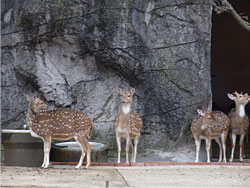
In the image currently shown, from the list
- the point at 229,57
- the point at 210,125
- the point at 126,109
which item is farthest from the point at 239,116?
the point at 229,57

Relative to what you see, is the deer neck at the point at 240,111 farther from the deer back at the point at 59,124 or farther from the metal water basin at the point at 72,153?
the deer back at the point at 59,124

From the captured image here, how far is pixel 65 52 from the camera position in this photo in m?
9.44

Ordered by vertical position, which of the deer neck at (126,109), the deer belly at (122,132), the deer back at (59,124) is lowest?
the deer belly at (122,132)

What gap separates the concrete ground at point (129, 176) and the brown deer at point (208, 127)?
794mm

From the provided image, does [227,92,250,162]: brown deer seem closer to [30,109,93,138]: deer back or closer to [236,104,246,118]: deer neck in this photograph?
[236,104,246,118]: deer neck

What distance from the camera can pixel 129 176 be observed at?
20.7 feet

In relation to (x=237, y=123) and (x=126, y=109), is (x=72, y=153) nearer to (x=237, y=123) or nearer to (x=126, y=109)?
(x=126, y=109)

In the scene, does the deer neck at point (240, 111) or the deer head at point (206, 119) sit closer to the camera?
the deer head at point (206, 119)

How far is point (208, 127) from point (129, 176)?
2.43 m

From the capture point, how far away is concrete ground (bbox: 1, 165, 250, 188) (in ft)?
18.3

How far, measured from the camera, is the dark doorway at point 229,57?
1423 centimetres

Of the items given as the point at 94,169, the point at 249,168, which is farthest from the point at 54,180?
the point at 249,168

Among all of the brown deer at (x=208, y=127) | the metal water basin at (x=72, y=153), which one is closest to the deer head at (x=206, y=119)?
the brown deer at (x=208, y=127)

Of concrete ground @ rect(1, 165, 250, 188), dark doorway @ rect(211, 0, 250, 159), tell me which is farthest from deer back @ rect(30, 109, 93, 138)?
dark doorway @ rect(211, 0, 250, 159)
